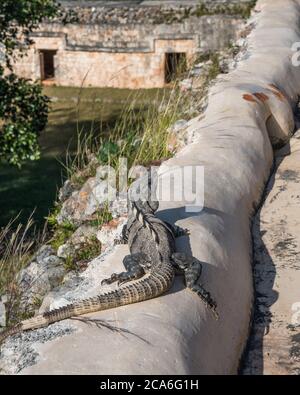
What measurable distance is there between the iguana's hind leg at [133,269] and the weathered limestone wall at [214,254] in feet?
0.33

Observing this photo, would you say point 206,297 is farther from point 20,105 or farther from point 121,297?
point 20,105

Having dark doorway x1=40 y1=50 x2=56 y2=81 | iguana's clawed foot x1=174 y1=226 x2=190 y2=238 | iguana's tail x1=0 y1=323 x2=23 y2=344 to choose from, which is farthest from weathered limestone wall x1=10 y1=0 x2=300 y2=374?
dark doorway x1=40 y1=50 x2=56 y2=81

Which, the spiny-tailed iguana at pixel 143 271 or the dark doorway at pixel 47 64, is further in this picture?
the dark doorway at pixel 47 64

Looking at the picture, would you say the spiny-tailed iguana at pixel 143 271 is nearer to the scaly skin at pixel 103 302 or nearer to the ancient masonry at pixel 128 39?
the scaly skin at pixel 103 302

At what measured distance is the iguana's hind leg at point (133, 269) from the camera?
12.5 ft

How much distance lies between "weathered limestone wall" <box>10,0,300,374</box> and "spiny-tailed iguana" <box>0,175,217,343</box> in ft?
0.17

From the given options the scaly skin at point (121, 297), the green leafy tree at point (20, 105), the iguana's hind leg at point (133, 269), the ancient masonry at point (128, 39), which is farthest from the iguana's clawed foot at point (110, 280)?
the ancient masonry at point (128, 39)

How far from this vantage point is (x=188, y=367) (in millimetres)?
3203

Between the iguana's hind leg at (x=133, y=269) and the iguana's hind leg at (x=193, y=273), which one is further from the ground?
the iguana's hind leg at (x=193, y=273)

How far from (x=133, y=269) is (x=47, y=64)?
55.2 ft

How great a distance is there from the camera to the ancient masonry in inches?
707

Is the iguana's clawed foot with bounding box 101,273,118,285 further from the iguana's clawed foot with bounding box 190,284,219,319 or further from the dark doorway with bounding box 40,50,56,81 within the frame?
the dark doorway with bounding box 40,50,56,81

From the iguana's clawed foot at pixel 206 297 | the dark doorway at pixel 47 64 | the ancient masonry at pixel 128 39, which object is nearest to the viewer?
the iguana's clawed foot at pixel 206 297
